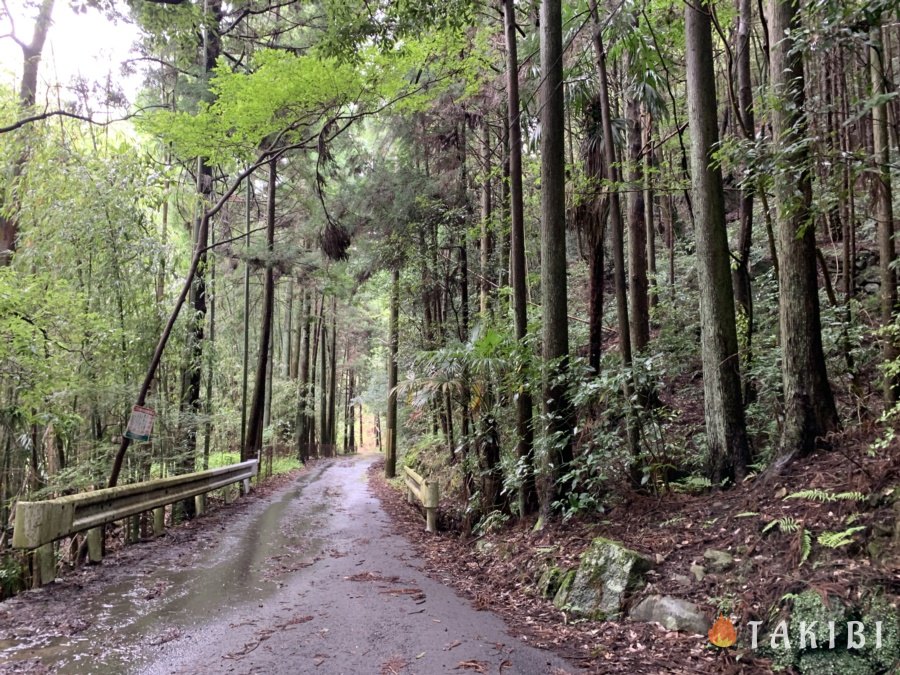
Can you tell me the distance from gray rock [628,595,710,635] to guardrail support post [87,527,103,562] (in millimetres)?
6101

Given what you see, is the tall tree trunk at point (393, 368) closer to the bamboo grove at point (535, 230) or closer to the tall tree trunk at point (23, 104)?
the bamboo grove at point (535, 230)

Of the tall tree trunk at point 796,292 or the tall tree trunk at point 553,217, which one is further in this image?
the tall tree trunk at point 553,217

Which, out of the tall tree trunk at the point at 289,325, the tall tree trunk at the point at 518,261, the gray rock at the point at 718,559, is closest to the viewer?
the gray rock at the point at 718,559

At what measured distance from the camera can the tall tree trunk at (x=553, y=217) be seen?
24.0 feet

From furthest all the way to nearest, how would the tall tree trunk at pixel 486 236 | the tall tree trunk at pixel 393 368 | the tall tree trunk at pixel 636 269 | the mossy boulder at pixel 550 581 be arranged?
the tall tree trunk at pixel 393 368 → the tall tree trunk at pixel 486 236 → the tall tree trunk at pixel 636 269 → the mossy boulder at pixel 550 581

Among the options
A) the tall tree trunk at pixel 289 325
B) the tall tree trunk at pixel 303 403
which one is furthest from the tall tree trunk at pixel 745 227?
the tall tree trunk at pixel 303 403

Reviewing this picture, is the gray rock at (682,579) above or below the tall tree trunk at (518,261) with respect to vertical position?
below

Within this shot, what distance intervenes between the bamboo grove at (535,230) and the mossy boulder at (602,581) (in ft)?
4.92

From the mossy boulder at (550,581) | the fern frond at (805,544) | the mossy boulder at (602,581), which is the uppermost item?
the fern frond at (805,544)

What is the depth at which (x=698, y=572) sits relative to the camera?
172 inches

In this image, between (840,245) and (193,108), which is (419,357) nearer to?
(193,108)

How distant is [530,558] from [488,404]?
3.66 meters

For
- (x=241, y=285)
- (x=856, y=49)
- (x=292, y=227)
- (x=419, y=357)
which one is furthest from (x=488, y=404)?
(x=241, y=285)

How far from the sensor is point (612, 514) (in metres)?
6.31
